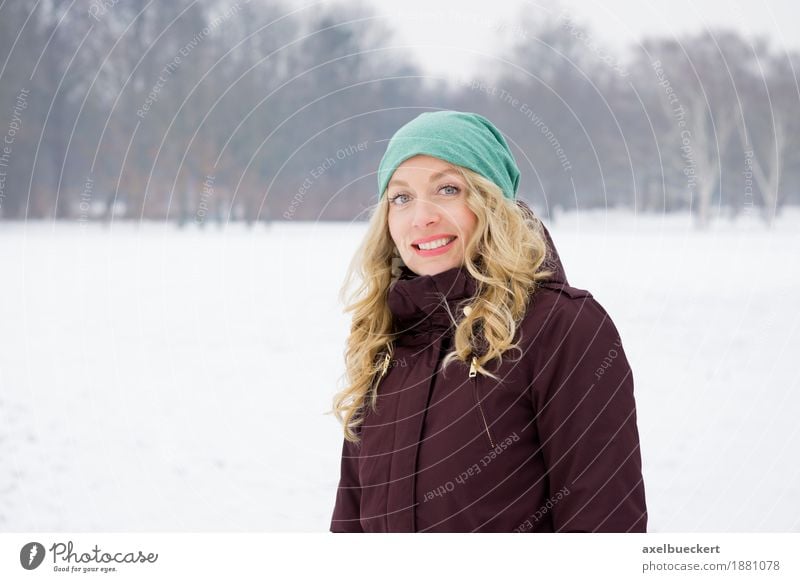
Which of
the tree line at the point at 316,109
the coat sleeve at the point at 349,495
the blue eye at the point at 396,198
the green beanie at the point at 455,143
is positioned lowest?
the coat sleeve at the point at 349,495

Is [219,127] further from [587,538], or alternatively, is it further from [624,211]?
[587,538]

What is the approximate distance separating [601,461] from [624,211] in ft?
13.9

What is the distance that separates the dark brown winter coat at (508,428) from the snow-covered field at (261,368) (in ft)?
5.11

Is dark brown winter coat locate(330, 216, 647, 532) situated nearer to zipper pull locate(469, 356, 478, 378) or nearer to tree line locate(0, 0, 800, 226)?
zipper pull locate(469, 356, 478, 378)

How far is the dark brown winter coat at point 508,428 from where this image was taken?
1330 millimetres

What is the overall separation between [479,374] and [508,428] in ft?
0.40

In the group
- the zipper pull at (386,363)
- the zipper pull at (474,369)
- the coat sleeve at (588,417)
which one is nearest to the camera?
the coat sleeve at (588,417)

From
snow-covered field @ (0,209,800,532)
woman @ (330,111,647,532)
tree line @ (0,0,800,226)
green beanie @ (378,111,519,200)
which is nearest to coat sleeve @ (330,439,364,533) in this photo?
woman @ (330,111,647,532)

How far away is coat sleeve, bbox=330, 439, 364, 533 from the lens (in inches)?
69.1

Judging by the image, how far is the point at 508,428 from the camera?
1.41 m

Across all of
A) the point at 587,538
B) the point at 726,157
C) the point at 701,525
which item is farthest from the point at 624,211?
the point at 587,538

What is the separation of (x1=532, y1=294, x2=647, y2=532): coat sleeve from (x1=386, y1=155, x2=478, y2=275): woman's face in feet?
0.96

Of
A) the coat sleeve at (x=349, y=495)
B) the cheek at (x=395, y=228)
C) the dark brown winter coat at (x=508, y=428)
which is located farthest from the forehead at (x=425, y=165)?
the coat sleeve at (x=349, y=495)

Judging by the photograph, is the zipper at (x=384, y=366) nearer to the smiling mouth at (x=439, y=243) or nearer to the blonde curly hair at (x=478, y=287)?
the blonde curly hair at (x=478, y=287)
